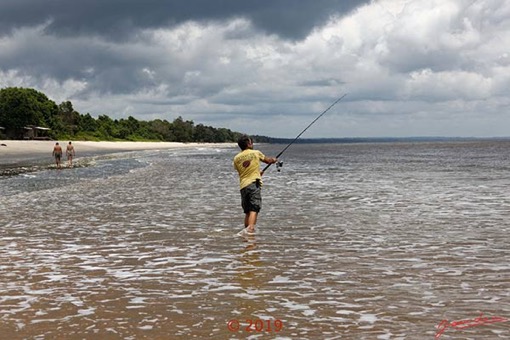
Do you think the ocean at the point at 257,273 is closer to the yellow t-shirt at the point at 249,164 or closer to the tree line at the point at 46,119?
the yellow t-shirt at the point at 249,164

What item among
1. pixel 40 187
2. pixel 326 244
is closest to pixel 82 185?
pixel 40 187

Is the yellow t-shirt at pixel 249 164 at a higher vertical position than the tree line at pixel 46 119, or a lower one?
lower

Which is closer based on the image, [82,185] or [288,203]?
[288,203]

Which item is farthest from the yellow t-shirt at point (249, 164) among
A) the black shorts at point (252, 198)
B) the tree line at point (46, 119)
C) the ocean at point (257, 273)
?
the tree line at point (46, 119)

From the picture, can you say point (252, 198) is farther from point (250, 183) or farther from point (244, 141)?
point (244, 141)

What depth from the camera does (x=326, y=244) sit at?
10266 millimetres

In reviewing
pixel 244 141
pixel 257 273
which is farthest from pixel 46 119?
pixel 257 273

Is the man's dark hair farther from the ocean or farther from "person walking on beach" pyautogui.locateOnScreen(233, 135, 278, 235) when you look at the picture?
the ocean

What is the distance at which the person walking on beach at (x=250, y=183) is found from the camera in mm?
11789

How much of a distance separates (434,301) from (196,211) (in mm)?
9626

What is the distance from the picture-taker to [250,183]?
11867 mm

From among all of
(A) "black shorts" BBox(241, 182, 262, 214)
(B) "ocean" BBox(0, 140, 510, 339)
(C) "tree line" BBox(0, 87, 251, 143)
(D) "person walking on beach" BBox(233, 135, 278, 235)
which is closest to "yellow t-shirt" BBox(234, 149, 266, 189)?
(D) "person walking on beach" BBox(233, 135, 278, 235)

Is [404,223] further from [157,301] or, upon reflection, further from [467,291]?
[157,301]

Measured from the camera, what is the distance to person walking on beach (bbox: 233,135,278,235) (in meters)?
11.8
